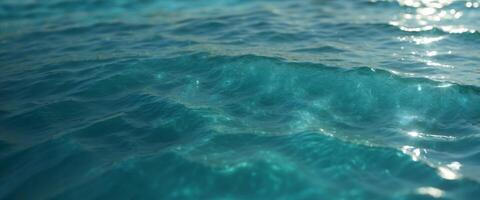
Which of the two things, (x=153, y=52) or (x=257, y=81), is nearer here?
(x=257, y=81)

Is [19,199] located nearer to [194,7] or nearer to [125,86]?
[125,86]

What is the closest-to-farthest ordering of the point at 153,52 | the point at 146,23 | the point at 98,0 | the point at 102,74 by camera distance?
the point at 102,74 → the point at 153,52 → the point at 146,23 → the point at 98,0

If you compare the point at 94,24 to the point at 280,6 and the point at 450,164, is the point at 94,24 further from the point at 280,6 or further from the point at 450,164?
the point at 450,164

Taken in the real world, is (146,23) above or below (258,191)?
above

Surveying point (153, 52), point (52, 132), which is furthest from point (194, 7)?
point (52, 132)

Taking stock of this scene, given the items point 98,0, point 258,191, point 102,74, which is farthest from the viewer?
point 98,0

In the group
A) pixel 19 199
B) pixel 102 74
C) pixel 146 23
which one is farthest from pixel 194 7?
pixel 19 199
